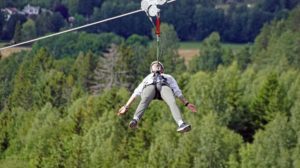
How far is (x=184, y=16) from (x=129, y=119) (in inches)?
4255

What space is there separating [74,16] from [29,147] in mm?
96301

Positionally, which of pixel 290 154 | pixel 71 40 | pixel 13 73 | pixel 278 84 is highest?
pixel 71 40

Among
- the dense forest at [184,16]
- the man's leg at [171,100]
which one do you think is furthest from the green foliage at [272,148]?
the dense forest at [184,16]

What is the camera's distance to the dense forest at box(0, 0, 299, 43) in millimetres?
175750

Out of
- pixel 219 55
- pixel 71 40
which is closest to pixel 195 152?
pixel 219 55

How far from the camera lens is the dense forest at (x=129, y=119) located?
72375mm

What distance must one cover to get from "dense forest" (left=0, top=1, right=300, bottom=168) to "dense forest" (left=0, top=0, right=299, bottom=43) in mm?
55159

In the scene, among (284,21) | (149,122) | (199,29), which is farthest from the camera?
(199,29)

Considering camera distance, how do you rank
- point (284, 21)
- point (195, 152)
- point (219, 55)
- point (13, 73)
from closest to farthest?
point (195, 152)
point (13, 73)
point (219, 55)
point (284, 21)

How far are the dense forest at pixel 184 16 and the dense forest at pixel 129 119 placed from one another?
5516 cm

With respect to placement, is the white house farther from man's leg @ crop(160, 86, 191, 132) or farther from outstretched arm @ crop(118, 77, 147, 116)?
man's leg @ crop(160, 86, 191, 132)

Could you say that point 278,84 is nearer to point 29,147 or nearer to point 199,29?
point 29,147

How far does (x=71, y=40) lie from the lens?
15738 centimetres

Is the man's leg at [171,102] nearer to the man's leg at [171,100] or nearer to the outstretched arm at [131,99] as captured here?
the man's leg at [171,100]
